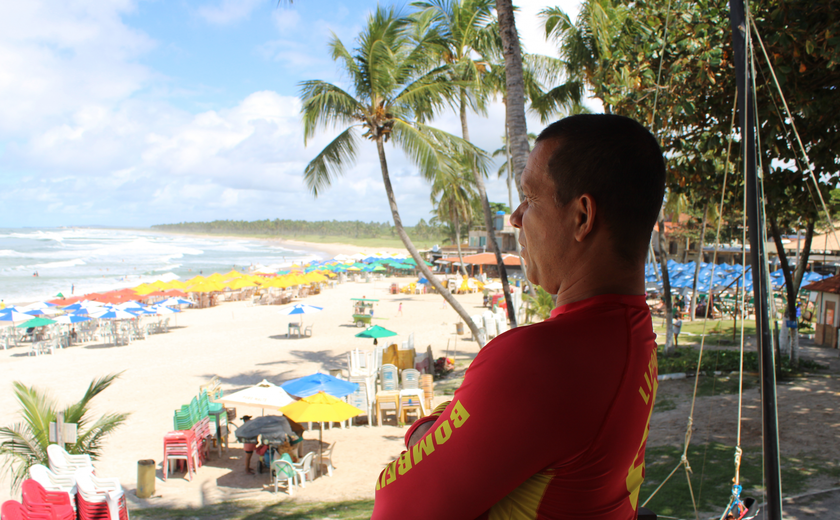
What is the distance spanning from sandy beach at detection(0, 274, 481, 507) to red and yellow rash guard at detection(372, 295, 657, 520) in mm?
8259

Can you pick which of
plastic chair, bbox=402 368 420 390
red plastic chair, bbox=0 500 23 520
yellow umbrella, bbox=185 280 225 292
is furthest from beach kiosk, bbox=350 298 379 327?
red plastic chair, bbox=0 500 23 520

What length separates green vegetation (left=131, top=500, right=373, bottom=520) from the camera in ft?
23.7

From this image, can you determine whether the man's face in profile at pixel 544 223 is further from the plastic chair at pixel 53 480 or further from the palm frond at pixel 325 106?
the palm frond at pixel 325 106

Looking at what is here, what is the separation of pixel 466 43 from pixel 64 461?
39.8 ft

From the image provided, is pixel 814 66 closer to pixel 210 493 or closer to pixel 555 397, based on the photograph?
pixel 555 397

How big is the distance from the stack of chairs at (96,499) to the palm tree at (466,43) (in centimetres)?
762

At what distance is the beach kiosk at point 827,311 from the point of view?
15.0 metres

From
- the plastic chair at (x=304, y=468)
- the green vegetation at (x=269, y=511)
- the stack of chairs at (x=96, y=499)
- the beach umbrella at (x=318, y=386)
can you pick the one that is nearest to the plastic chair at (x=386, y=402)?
the beach umbrella at (x=318, y=386)

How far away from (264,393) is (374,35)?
302 inches

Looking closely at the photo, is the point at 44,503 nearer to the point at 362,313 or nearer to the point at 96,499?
the point at 96,499

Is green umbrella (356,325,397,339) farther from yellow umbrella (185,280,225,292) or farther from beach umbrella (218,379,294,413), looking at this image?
yellow umbrella (185,280,225,292)

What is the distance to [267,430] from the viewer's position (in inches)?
359

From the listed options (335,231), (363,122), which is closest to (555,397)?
(363,122)

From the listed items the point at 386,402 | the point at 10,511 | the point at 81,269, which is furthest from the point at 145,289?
the point at 81,269
